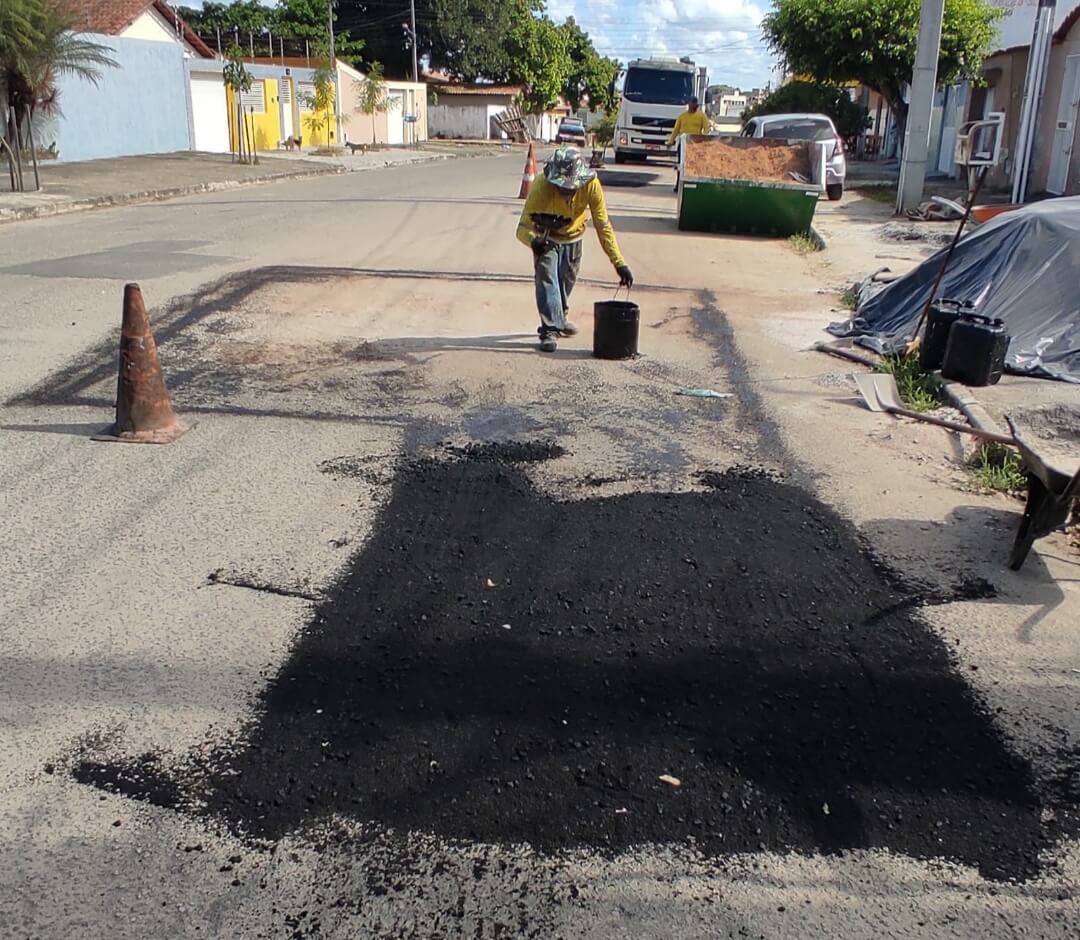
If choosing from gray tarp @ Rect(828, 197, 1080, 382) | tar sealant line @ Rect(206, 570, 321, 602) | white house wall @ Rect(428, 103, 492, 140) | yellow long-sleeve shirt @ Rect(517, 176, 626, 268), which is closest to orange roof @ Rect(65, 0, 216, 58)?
yellow long-sleeve shirt @ Rect(517, 176, 626, 268)

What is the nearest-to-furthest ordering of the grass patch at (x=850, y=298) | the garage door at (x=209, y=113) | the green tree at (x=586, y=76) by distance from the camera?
the grass patch at (x=850, y=298), the garage door at (x=209, y=113), the green tree at (x=586, y=76)

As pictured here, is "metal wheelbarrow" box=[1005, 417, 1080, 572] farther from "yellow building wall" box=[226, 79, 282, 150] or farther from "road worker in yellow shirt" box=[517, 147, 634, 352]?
"yellow building wall" box=[226, 79, 282, 150]

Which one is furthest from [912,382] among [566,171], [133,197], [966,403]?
[133,197]

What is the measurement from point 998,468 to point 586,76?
288 ft

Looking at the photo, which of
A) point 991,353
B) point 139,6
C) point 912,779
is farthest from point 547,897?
point 139,6

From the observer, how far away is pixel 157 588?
412 centimetres

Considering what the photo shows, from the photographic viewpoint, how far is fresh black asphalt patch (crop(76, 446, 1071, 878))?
289cm

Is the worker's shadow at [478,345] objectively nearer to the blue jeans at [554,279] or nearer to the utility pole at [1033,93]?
the blue jeans at [554,279]

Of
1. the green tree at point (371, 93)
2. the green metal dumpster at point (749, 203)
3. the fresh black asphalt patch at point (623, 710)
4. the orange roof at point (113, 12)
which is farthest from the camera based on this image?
the green tree at point (371, 93)

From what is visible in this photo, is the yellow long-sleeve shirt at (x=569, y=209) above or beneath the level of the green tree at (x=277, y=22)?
beneath

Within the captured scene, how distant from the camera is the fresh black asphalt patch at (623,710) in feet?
9.49

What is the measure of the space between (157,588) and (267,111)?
36621 mm

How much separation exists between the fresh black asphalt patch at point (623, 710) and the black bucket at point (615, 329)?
3.35 metres

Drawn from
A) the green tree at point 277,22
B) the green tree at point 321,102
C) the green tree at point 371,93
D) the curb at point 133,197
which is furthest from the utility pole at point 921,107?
the green tree at point 277,22
